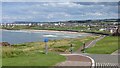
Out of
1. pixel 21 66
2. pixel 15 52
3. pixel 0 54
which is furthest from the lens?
pixel 15 52

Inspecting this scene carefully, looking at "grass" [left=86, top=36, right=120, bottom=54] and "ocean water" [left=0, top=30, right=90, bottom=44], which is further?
"ocean water" [left=0, top=30, right=90, bottom=44]

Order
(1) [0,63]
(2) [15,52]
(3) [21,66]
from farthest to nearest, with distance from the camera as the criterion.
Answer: (2) [15,52], (1) [0,63], (3) [21,66]

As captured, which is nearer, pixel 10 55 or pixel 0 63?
pixel 0 63

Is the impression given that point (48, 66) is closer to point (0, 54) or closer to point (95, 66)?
point (95, 66)

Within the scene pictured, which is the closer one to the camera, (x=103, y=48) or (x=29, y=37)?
(x=103, y=48)

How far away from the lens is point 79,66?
60.1 feet

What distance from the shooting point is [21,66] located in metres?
17.4

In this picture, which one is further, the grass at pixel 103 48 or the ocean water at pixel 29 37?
the ocean water at pixel 29 37

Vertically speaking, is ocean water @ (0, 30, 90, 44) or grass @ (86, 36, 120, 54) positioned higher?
grass @ (86, 36, 120, 54)

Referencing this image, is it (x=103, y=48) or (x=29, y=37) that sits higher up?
(x=103, y=48)

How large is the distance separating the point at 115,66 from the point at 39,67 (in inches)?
173

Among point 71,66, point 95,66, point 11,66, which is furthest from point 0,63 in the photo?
point 95,66

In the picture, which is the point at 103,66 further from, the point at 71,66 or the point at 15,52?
the point at 15,52

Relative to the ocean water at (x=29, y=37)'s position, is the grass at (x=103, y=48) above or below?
above
